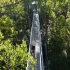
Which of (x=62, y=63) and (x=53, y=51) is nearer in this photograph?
(x=62, y=63)

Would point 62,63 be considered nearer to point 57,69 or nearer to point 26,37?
point 57,69

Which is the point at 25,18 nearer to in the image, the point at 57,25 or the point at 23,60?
the point at 57,25

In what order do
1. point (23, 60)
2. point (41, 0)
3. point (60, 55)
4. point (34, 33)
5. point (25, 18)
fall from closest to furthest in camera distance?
point (23, 60)
point (34, 33)
point (60, 55)
point (41, 0)
point (25, 18)

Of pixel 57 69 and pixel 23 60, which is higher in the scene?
pixel 23 60

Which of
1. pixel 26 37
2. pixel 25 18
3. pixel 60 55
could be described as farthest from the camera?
pixel 25 18

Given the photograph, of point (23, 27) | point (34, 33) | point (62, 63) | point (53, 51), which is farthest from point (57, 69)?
point (23, 27)

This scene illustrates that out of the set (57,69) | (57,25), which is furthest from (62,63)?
(57,25)

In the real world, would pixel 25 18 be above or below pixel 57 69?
above

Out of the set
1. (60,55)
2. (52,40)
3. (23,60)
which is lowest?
(60,55)

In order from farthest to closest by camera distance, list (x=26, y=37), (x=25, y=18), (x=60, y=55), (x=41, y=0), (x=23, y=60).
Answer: (x=25, y=18), (x=26, y=37), (x=41, y=0), (x=60, y=55), (x=23, y=60)
